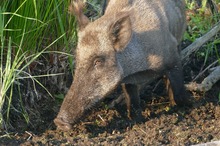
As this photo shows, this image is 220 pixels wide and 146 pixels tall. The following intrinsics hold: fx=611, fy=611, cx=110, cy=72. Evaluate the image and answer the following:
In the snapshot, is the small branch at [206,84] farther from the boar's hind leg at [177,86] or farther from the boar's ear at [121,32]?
the boar's ear at [121,32]

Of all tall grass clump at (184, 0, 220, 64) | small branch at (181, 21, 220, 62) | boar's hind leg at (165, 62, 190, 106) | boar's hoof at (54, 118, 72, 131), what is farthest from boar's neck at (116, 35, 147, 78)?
tall grass clump at (184, 0, 220, 64)

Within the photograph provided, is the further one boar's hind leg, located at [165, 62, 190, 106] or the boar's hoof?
boar's hind leg, located at [165, 62, 190, 106]

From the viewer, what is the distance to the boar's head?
5.30 meters

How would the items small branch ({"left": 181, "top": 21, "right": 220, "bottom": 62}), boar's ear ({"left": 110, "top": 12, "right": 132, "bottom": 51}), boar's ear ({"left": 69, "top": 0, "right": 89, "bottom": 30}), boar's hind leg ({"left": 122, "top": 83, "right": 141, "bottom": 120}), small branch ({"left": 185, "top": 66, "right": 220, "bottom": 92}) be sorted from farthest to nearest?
small branch ({"left": 181, "top": 21, "right": 220, "bottom": 62})
small branch ({"left": 185, "top": 66, "right": 220, "bottom": 92})
boar's hind leg ({"left": 122, "top": 83, "right": 141, "bottom": 120})
boar's ear ({"left": 69, "top": 0, "right": 89, "bottom": 30})
boar's ear ({"left": 110, "top": 12, "right": 132, "bottom": 51})

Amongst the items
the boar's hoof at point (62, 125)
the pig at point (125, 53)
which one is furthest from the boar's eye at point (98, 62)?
the boar's hoof at point (62, 125)

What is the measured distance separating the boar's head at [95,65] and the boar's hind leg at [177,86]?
2.60ft

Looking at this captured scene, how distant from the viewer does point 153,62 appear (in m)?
5.86

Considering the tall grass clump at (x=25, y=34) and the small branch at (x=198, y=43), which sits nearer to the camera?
the tall grass clump at (x=25, y=34)

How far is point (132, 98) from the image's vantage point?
6133mm

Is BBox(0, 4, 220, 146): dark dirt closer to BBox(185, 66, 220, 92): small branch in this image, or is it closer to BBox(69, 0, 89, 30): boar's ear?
BBox(185, 66, 220, 92): small branch

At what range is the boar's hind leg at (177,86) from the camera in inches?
243

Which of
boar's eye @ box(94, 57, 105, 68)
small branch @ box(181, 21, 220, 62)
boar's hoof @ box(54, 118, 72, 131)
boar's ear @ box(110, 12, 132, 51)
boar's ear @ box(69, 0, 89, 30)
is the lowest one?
boar's hoof @ box(54, 118, 72, 131)

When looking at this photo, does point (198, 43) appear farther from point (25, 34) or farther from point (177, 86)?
point (25, 34)

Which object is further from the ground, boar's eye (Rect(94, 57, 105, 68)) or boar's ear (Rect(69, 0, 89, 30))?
boar's ear (Rect(69, 0, 89, 30))
